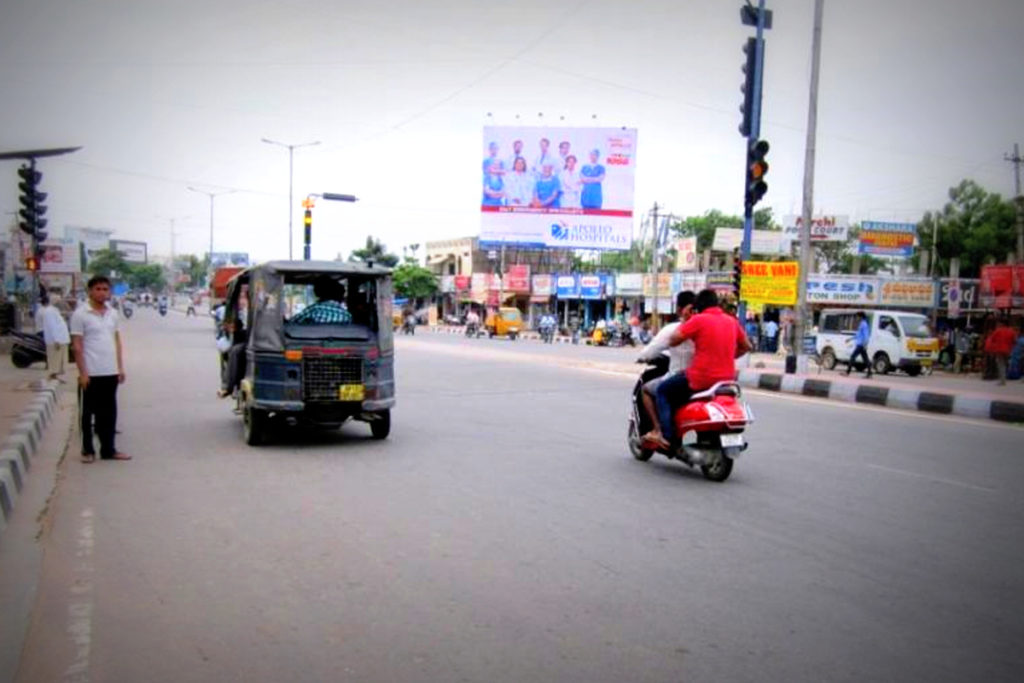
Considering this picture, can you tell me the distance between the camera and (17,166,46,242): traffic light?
59.4ft

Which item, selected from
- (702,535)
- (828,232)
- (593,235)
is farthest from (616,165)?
(702,535)

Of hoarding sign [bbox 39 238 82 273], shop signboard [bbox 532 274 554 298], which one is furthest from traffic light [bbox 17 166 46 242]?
shop signboard [bbox 532 274 554 298]

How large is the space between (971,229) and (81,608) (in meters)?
51.4

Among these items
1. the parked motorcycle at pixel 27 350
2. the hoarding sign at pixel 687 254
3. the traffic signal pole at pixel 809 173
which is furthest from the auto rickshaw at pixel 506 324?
the parked motorcycle at pixel 27 350

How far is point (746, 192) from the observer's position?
17609 millimetres

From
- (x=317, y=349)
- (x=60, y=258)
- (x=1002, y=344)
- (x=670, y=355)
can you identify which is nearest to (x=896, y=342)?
(x=1002, y=344)

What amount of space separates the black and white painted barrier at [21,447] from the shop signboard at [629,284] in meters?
39.2

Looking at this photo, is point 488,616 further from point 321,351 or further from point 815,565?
point 321,351

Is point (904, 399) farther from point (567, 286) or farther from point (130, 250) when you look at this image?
point (130, 250)

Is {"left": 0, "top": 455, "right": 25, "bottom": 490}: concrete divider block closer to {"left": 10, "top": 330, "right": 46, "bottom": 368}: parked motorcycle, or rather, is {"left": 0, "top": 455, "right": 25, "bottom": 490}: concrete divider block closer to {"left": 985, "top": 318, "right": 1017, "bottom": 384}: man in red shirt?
{"left": 10, "top": 330, "right": 46, "bottom": 368}: parked motorcycle

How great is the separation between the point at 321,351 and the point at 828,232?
122ft

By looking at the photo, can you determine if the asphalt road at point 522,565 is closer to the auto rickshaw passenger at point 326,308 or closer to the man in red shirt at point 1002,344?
the auto rickshaw passenger at point 326,308

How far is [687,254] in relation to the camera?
48.0 metres

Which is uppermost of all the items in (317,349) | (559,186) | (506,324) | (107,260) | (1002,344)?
(559,186)
